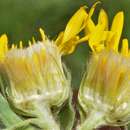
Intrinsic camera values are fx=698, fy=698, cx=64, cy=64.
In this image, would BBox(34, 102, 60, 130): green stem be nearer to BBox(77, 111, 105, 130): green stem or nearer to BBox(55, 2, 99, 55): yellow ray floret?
BBox(77, 111, 105, 130): green stem

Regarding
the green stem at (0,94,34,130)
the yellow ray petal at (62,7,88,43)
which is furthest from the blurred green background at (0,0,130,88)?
the green stem at (0,94,34,130)

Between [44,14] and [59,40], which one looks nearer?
[59,40]

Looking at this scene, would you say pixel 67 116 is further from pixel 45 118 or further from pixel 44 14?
pixel 44 14

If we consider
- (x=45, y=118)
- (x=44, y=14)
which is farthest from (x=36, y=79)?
(x=44, y=14)

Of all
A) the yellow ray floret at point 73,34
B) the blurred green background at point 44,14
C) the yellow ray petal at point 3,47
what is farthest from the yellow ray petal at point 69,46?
the blurred green background at point 44,14

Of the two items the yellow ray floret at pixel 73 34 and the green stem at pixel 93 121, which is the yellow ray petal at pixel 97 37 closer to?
the yellow ray floret at pixel 73 34

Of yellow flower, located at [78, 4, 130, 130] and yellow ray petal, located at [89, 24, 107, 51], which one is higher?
yellow ray petal, located at [89, 24, 107, 51]

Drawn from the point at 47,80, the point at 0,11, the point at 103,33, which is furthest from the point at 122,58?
the point at 0,11
